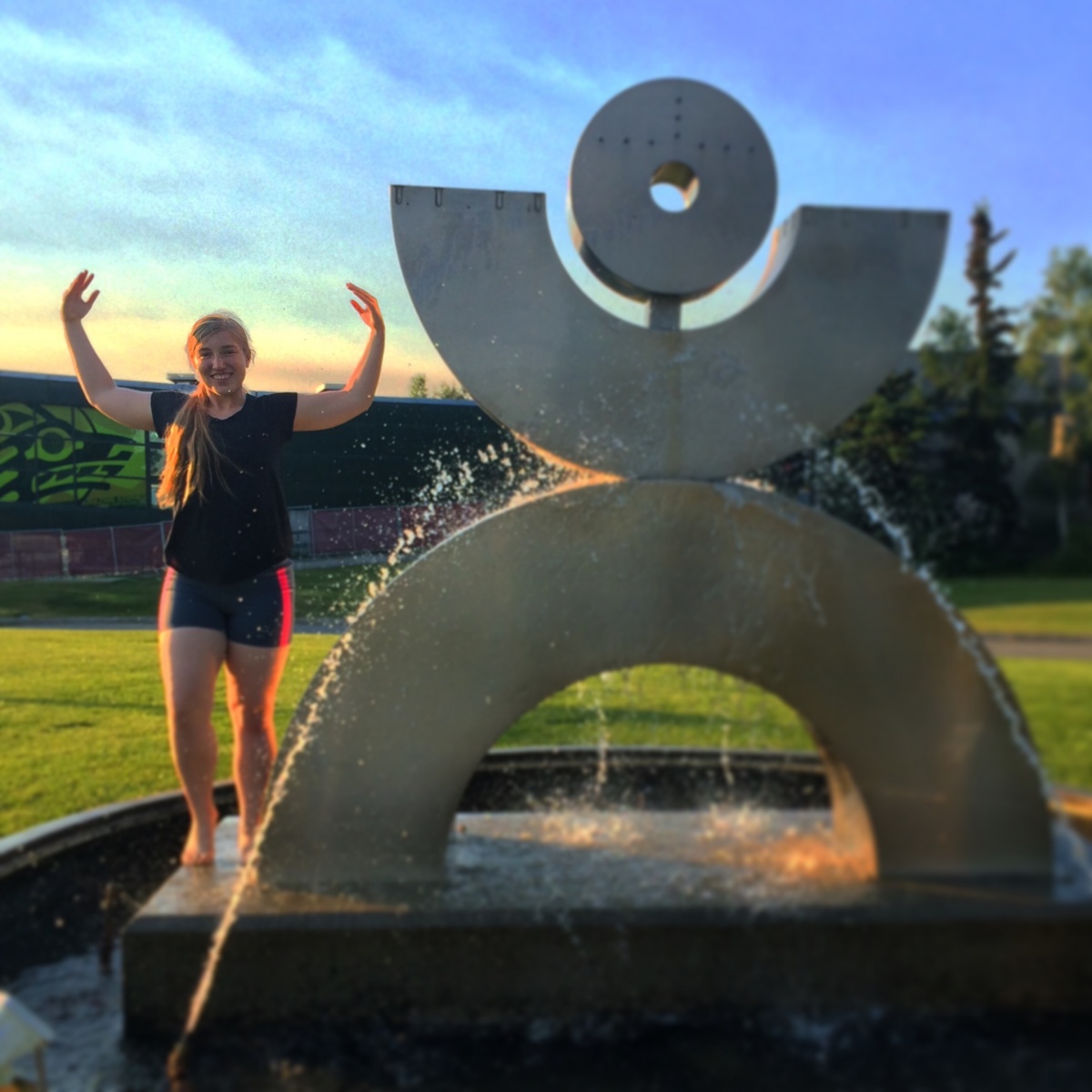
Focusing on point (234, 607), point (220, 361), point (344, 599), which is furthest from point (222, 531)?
point (344, 599)

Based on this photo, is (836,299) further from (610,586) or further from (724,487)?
(610,586)

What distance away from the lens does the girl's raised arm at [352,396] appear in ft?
9.57

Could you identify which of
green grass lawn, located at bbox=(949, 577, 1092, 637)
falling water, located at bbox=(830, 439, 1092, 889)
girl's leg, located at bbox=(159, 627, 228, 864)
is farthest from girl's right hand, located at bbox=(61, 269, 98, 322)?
green grass lawn, located at bbox=(949, 577, 1092, 637)

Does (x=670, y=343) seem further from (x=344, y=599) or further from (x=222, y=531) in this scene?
(x=344, y=599)

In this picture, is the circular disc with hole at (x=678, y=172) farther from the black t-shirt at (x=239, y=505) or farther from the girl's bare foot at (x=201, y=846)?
the girl's bare foot at (x=201, y=846)

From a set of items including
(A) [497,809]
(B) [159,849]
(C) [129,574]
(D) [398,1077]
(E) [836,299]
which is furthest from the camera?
(C) [129,574]

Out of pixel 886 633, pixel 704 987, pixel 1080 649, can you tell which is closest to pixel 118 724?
pixel 704 987

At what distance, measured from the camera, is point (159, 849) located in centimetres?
367

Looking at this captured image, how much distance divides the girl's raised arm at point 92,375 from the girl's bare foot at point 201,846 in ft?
4.25

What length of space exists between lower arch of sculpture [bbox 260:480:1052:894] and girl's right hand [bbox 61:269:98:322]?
4.62 ft

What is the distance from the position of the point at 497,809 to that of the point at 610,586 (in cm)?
217

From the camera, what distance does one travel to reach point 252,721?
2887 mm

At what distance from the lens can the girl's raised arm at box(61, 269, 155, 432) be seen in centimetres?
294

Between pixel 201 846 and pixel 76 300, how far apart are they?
1.81m
